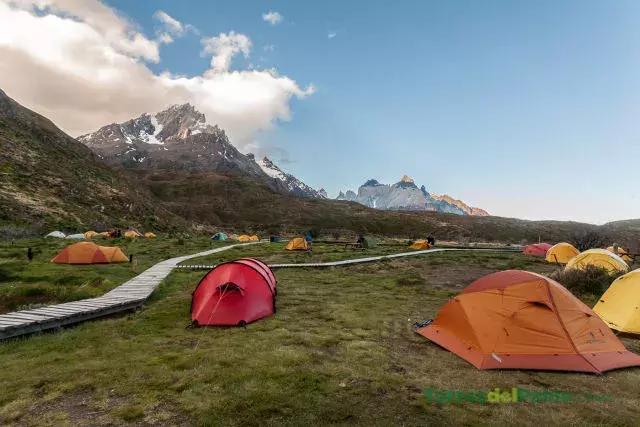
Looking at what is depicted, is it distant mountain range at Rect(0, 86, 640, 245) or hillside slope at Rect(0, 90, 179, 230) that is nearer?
hillside slope at Rect(0, 90, 179, 230)

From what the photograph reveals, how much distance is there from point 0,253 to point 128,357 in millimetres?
23435

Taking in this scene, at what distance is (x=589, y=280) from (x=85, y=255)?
29.7 metres

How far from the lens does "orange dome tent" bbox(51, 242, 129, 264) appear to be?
26953mm

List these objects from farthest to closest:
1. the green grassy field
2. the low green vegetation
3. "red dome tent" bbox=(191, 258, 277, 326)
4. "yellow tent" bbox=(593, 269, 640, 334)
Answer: the low green vegetation
"red dome tent" bbox=(191, 258, 277, 326)
"yellow tent" bbox=(593, 269, 640, 334)
the green grassy field

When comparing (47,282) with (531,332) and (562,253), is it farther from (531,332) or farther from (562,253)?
(562,253)

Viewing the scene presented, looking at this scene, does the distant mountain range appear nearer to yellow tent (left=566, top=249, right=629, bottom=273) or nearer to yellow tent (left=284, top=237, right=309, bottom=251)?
yellow tent (left=284, top=237, right=309, bottom=251)

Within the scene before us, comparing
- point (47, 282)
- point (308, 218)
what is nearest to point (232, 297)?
point (47, 282)

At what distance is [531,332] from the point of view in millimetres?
10398

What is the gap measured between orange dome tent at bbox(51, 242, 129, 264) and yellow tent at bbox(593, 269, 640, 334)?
28402 mm

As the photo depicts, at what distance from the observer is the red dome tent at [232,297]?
530 inches

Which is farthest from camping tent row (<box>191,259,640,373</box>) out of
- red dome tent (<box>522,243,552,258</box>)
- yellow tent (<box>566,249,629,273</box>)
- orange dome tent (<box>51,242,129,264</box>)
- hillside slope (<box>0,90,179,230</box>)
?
hillside slope (<box>0,90,179,230</box>)

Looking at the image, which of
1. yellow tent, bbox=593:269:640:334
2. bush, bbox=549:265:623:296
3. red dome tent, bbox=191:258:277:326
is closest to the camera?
yellow tent, bbox=593:269:640:334

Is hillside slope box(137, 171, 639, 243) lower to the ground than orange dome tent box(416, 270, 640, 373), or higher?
higher

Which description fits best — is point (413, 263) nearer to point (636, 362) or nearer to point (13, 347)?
point (636, 362)
